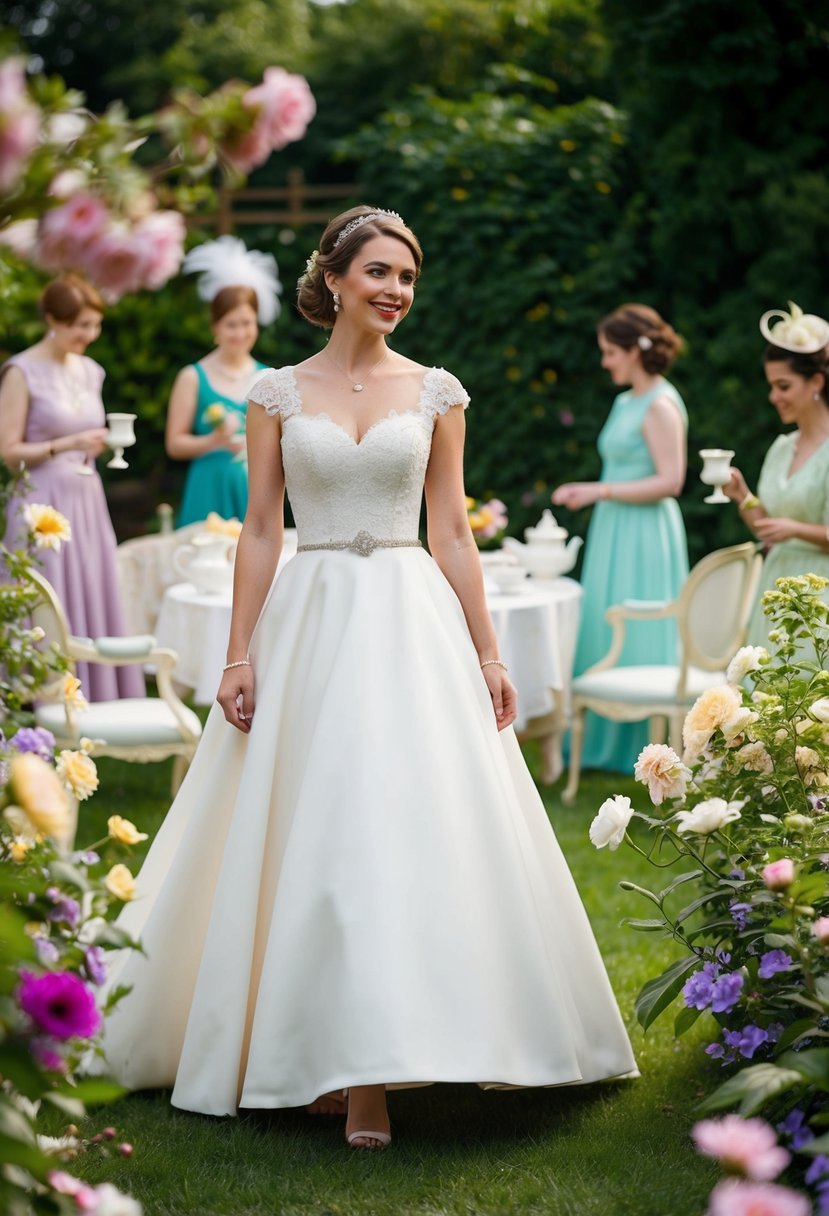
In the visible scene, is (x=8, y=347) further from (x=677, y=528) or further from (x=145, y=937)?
(x=145, y=937)

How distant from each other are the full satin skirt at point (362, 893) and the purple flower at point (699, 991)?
0.92ft

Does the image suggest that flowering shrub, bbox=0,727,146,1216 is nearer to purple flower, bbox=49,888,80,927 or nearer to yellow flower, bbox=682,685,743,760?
purple flower, bbox=49,888,80,927

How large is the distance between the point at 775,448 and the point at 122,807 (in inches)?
123

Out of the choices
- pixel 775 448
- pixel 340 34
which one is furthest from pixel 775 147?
pixel 340 34

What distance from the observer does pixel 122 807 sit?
6.63m

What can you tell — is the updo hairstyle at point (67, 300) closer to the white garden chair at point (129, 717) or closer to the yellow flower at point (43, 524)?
the white garden chair at point (129, 717)

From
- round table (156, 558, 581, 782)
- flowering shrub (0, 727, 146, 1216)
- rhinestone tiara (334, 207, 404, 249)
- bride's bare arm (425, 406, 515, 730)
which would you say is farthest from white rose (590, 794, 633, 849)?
round table (156, 558, 581, 782)

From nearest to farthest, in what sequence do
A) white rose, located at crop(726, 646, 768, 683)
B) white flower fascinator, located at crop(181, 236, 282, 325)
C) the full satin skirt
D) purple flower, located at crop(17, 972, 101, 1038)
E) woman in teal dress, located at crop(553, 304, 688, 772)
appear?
purple flower, located at crop(17, 972, 101, 1038) → the full satin skirt → white rose, located at crop(726, 646, 768, 683) → woman in teal dress, located at crop(553, 304, 688, 772) → white flower fascinator, located at crop(181, 236, 282, 325)

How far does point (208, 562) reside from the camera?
Result: 617 centimetres

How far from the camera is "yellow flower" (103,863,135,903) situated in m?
2.20

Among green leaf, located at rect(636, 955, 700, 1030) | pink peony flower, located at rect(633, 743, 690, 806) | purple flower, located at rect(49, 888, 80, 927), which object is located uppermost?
purple flower, located at rect(49, 888, 80, 927)

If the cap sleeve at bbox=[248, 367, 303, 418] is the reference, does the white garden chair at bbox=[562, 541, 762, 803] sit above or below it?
below

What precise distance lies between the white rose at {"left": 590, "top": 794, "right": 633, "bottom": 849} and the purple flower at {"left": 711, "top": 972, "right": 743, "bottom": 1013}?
345 mm

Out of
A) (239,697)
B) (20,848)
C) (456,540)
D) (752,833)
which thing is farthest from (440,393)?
(20,848)
